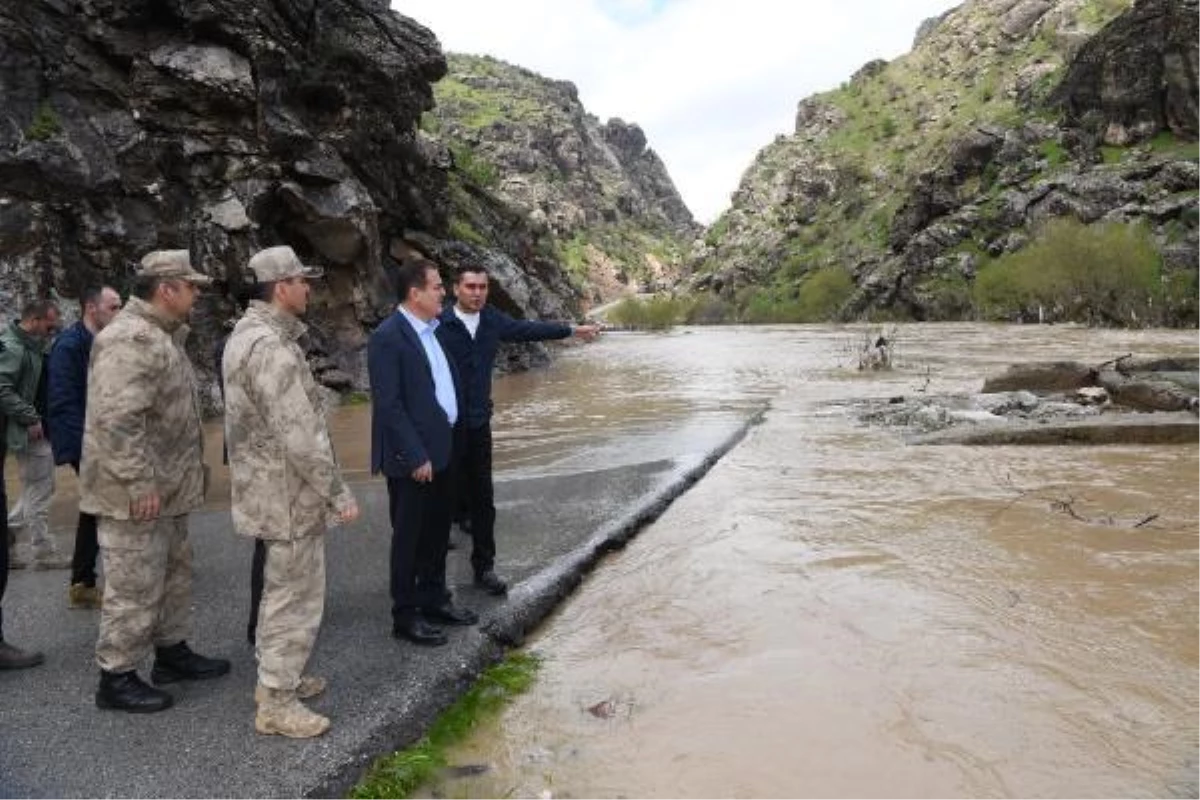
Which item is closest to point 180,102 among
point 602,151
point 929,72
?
point 929,72

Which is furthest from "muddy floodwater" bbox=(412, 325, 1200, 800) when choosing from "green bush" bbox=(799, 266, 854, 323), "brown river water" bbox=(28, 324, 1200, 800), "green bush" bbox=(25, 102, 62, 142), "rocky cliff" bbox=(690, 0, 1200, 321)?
"green bush" bbox=(799, 266, 854, 323)

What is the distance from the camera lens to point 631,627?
5.66 m

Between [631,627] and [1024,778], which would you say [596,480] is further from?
[1024,778]

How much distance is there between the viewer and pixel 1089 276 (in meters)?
47.2

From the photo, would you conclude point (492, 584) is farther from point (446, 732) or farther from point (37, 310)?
point (37, 310)

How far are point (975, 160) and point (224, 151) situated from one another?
6954cm

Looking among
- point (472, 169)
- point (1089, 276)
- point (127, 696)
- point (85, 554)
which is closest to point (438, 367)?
point (127, 696)

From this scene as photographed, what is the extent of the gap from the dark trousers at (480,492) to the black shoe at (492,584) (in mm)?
71

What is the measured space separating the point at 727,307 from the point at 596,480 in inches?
3428

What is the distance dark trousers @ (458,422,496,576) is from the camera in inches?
236

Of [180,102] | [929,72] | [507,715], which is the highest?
[929,72]

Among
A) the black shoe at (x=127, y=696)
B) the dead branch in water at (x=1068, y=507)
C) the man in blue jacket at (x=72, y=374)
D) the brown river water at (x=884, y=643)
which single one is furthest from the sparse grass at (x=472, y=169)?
the black shoe at (x=127, y=696)

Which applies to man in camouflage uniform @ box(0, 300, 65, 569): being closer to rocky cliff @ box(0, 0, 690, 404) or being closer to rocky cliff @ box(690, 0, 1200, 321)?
rocky cliff @ box(0, 0, 690, 404)

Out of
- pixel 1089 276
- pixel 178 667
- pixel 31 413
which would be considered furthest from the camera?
pixel 1089 276
